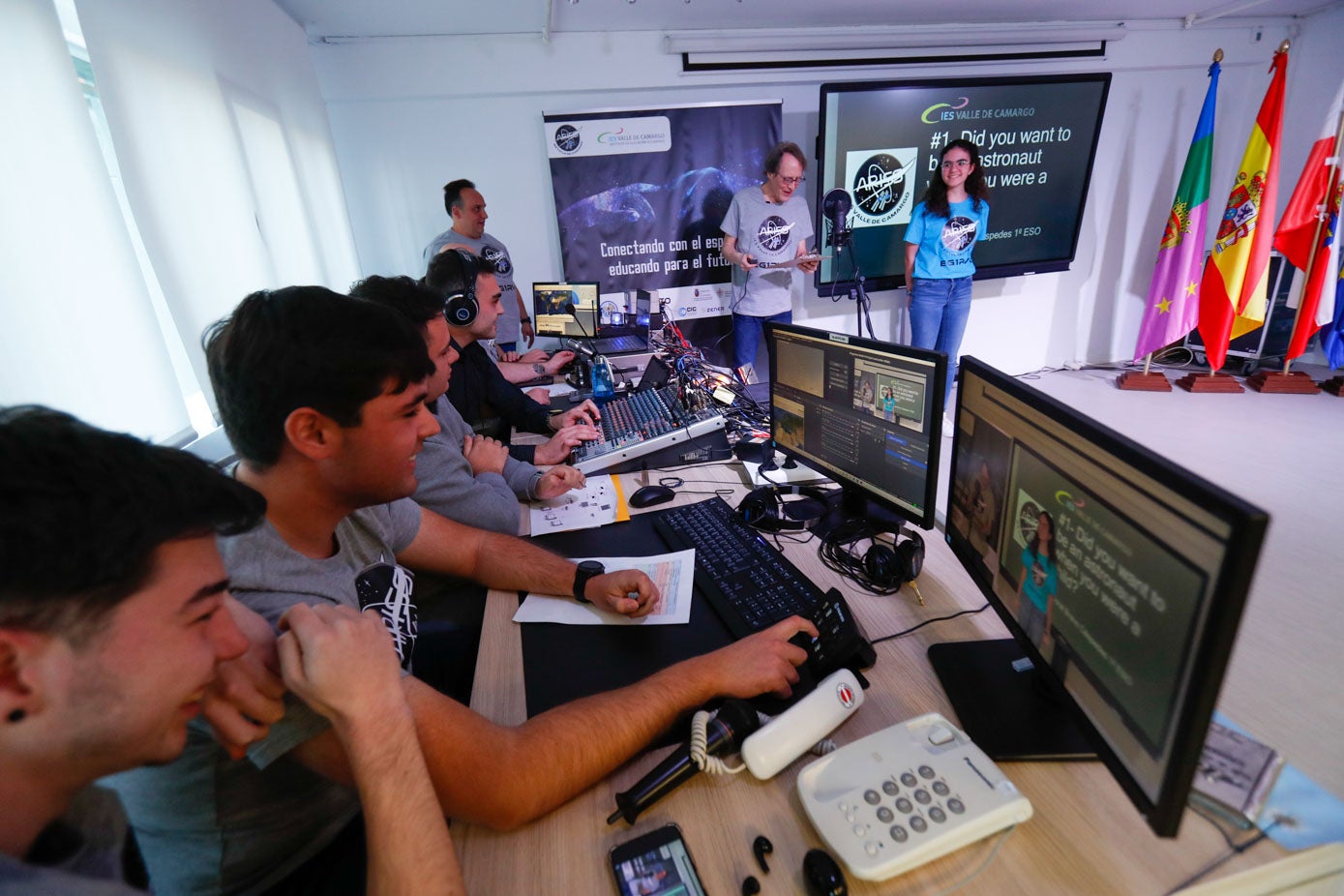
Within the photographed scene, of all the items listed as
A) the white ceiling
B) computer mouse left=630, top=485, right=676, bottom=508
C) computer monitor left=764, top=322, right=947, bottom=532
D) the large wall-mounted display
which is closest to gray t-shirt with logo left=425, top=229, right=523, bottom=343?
the white ceiling

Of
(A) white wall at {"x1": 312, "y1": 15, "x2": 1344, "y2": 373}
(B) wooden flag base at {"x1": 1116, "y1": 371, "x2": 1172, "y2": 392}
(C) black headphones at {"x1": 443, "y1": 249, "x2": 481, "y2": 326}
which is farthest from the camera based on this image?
(B) wooden flag base at {"x1": 1116, "y1": 371, "x2": 1172, "y2": 392}

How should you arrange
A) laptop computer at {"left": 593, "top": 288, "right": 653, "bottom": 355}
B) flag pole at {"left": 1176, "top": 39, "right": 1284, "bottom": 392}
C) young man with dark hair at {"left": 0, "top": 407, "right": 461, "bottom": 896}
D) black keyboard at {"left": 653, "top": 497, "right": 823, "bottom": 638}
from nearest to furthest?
young man with dark hair at {"left": 0, "top": 407, "right": 461, "bottom": 896} < black keyboard at {"left": 653, "top": 497, "right": 823, "bottom": 638} < laptop computer at {"left": 593, "top": 288, "right": 653, "bottom": 355} < flag pole at {"left": 1176, "top": 39, "right": 1284, "bottom": 392}

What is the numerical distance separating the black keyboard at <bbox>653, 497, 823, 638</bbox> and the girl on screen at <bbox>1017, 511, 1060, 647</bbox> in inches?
11.9

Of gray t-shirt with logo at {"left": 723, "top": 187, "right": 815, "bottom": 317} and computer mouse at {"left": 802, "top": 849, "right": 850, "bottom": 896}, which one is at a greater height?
gray t-shirt with logo at {"left": 723, "top": 187, "right": 815, "bottom": 317}

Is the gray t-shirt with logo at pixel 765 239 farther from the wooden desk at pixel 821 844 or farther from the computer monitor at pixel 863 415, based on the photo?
the wooden desk at pixel 821 844

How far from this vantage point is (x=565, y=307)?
2.80 meters

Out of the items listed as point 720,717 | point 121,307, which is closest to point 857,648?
point 720,717

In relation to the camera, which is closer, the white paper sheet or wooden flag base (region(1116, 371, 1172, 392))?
the white paper sheet

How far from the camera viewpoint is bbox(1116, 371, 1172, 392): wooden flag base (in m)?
4.37

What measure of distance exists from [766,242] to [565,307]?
1766mm

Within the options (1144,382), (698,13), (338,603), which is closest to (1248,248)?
(1144,382)

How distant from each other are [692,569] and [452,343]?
4.66 ft

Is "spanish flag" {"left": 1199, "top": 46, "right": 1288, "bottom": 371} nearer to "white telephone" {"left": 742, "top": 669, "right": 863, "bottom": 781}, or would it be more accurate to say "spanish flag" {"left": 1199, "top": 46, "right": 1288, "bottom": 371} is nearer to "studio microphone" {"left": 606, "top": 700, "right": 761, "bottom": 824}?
"white telephone" {"left": 742, "top": 669, "right": 863, "bottom": 781}

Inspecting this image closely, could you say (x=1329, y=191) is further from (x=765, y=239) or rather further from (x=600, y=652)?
(x=600, y=652)
